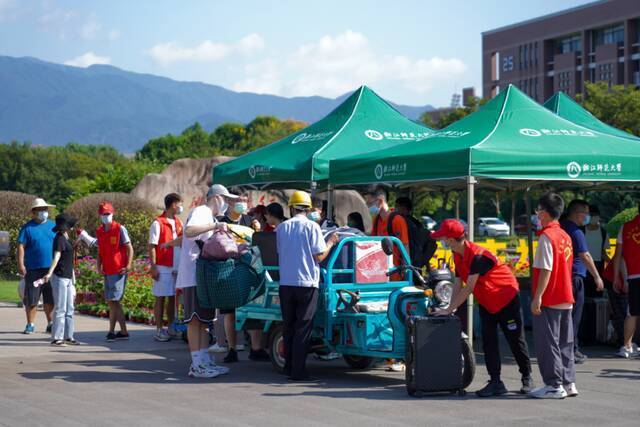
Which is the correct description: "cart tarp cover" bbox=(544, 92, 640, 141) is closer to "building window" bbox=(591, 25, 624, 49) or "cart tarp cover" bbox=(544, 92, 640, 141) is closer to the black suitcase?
the black suitcase

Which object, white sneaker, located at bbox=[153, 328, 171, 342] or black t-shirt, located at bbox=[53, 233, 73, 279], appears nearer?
black t-shirt, located at bbox=[53, 233, 73, 279]

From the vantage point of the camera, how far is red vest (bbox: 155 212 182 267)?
13594 millimetres

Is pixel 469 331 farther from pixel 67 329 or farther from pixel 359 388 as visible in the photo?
pixel 67 329

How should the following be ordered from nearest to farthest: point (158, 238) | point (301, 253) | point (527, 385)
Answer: point (527, 385)
point (301, 253)
point (158, 238)

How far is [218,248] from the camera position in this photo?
1061cm

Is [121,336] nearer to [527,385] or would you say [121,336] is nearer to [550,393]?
[527,385]

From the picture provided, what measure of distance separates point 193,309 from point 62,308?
3.15 m

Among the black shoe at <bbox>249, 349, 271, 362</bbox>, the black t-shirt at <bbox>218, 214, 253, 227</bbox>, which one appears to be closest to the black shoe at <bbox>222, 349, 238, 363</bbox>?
the black shoe at <bbox>249, 349, 271, 362</bbox>

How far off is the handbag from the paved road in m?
1.30

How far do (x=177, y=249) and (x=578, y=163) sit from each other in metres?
5.51

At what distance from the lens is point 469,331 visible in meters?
12.1

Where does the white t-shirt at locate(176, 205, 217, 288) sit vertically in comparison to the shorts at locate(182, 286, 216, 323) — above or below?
above

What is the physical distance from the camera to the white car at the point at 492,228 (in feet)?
228

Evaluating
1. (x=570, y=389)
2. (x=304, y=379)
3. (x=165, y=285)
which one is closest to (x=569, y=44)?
(x=165, y=285)
